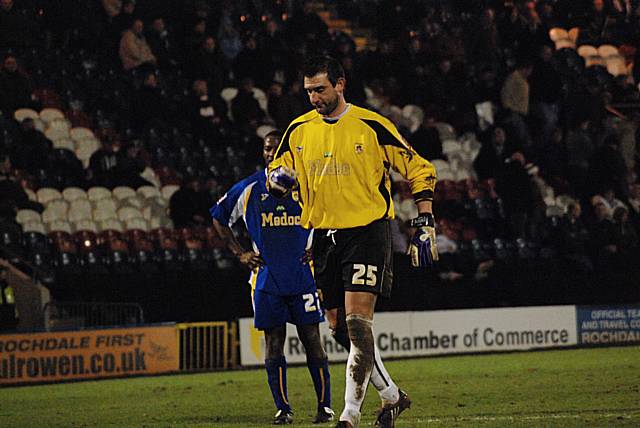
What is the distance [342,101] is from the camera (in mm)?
7953

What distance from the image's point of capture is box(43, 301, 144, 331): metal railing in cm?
1755

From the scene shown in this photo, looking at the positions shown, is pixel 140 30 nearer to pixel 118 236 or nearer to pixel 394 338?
pixel 118 236

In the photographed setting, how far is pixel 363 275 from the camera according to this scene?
771 centimetres

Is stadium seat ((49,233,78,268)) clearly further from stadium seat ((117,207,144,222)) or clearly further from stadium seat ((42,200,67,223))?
stadium seat ((117,207,144,222))

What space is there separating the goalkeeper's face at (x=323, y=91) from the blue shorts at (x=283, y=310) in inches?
102

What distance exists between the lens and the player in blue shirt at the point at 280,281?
985 cm

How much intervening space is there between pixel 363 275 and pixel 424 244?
0.45m

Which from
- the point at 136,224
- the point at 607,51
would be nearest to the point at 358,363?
the point at 136,224

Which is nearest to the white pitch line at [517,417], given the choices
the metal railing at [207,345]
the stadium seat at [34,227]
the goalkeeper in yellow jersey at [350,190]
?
the goalkeeper in yellow jersey at [350,190]

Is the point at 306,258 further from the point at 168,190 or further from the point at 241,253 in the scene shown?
the point at 168,190

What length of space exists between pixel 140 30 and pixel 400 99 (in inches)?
220

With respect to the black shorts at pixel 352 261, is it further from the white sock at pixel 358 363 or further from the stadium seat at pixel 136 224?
the stadium seat at pixel 136 224

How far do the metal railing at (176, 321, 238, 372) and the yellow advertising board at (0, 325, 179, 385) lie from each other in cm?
22

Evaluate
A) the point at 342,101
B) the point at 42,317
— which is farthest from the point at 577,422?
the point at 42,317
